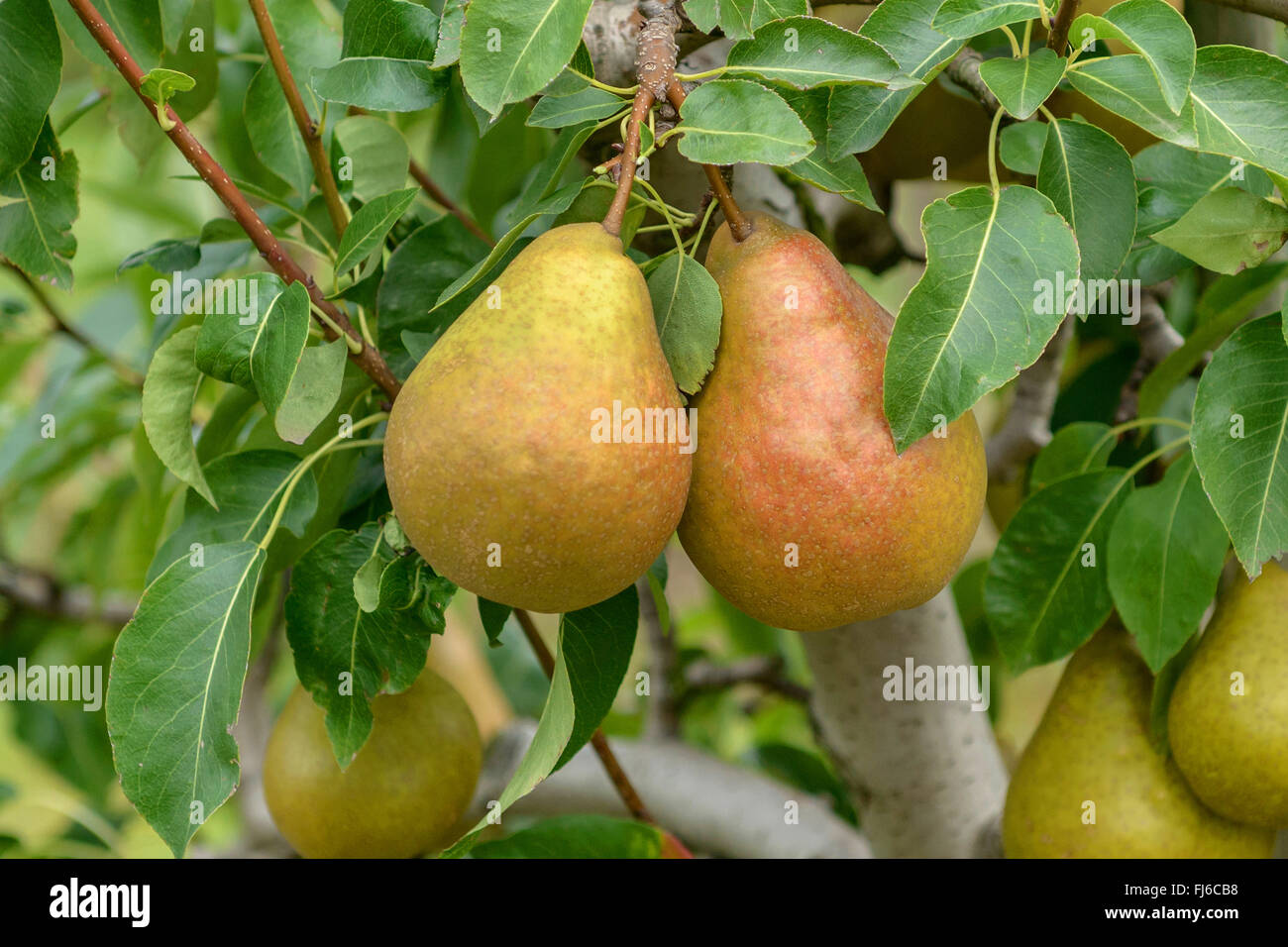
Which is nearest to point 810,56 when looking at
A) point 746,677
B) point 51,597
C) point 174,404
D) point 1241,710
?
point 174,404

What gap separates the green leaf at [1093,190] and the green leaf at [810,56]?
0.13 meters

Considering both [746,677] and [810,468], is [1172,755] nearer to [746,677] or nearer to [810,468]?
[810,468]

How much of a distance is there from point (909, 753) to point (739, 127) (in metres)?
0.66

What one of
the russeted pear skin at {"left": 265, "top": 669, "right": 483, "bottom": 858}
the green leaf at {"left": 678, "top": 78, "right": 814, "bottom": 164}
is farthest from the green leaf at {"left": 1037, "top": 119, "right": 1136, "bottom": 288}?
the russeted pear skin at {"left": 265, "top": 669, "right": 483, "bottom": 858}

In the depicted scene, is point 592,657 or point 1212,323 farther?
point 1212,323

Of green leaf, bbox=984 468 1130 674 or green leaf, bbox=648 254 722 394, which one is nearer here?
green leaf, bbox=648 254 722 394

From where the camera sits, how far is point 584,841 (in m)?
0.79

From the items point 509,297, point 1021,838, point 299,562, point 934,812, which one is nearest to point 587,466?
point 509,297

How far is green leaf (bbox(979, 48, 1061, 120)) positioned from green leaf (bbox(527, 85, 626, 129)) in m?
0.17

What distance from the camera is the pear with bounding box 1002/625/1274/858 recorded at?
0.75 meters

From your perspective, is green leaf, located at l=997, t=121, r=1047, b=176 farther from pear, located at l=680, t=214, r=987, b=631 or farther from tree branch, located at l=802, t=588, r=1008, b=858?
tree branch, located at l=802, t=588, r=1008, b=858

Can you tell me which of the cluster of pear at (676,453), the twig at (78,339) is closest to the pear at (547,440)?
the cluster of pear at (676,453)

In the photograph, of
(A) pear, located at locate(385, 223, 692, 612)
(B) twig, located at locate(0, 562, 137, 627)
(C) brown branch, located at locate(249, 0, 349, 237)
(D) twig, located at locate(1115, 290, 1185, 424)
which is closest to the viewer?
(A) pear, located at locate(385, 223, 692, 612)

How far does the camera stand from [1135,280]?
28.0 inches
